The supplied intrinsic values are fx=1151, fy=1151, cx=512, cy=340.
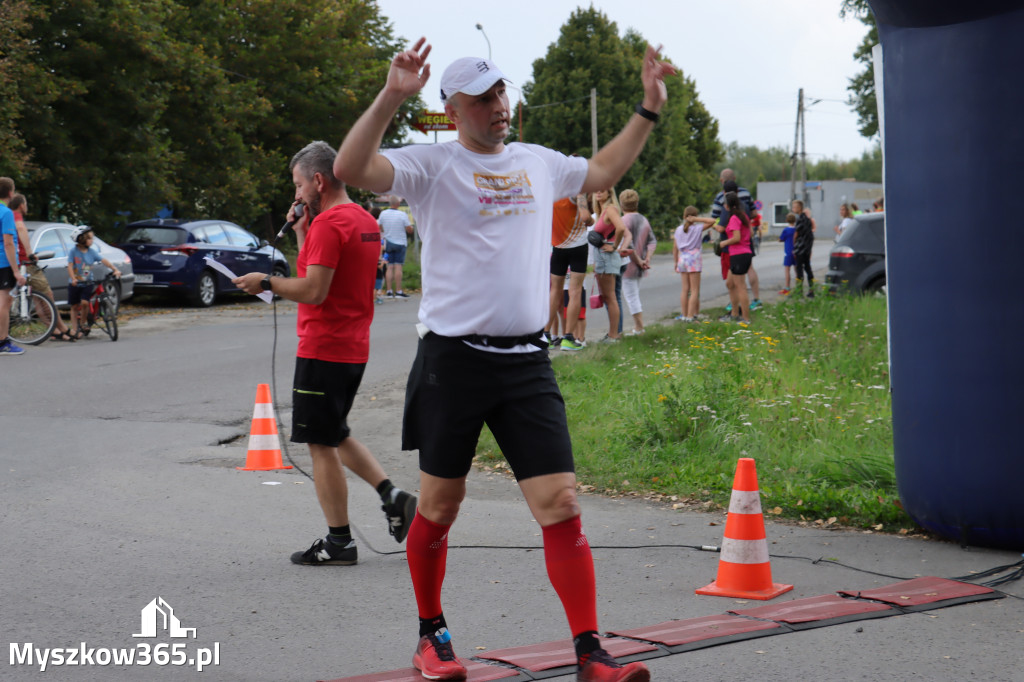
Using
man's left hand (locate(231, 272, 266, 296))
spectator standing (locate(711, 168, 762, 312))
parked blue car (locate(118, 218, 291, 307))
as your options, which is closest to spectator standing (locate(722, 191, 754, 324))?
spectator standing (locate(711, 168, 762, 312))

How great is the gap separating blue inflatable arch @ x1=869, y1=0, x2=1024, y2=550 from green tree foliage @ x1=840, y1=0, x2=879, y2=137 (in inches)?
991

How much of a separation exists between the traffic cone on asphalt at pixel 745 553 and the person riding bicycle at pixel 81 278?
12507 millimetres

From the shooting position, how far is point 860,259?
56.8 ft

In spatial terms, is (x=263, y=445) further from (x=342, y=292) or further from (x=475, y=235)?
(x=475, y=235)

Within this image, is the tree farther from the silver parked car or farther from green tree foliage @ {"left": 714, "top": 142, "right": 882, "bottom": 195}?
the silver parked car

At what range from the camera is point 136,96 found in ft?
75.0

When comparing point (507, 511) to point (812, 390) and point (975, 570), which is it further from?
point (812, 390)

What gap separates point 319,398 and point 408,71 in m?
2.17

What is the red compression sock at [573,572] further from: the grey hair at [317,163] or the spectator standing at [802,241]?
the spectator standing at [802,241]

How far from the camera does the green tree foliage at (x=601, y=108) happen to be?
181 ft

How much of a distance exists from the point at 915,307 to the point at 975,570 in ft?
3.90

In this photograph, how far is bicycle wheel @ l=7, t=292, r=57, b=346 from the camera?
14547 millimetres

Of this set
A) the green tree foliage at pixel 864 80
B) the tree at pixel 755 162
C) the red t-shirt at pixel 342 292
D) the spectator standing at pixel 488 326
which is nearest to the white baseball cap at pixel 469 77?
the spectator standing at pixel 488 326

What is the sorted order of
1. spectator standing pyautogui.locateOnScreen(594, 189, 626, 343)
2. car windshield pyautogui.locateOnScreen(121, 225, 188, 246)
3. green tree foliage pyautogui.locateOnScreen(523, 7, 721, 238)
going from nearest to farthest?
spectator standing pyautogui.locateOnScreen(594, 189, 626, 343)
car windshield pyautogui.locateOnScreen(121, 225, 188, 246)
green tree foliage pyautogui.locateOnScreen(523, 7, 721, 238)
